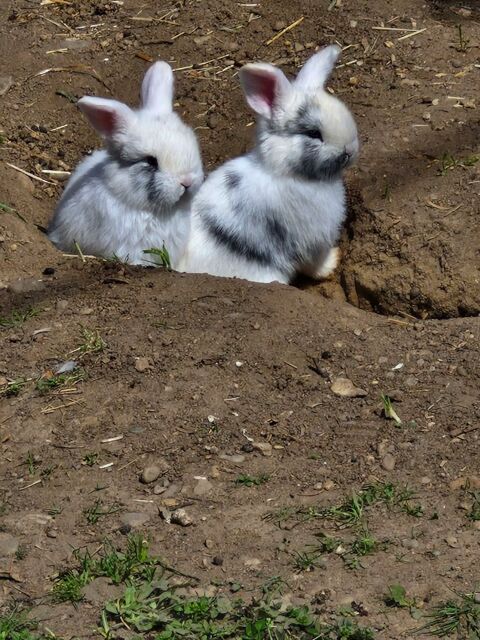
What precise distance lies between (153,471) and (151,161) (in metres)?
2.32

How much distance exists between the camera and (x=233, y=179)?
258 inches

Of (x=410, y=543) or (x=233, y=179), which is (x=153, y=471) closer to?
(x=410, y=543)

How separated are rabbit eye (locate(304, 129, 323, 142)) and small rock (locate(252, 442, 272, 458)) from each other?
2454 mm

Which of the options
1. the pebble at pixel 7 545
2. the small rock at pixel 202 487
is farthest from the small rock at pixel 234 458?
the pebble at pixel 7 545

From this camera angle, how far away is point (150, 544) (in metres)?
4.10

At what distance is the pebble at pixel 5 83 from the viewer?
768cm

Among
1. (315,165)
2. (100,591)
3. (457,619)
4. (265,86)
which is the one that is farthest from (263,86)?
(457,619)

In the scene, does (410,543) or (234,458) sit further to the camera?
(234,458)

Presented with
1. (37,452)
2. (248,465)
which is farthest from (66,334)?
(248,465)

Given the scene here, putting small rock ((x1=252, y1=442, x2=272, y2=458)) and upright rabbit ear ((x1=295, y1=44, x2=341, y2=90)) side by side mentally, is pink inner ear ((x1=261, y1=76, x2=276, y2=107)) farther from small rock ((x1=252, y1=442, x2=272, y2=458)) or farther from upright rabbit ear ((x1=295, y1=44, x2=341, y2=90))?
small rock ((x1=252, y1=442, x2=272, y2=458))

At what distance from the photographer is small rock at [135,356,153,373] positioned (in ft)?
16.4

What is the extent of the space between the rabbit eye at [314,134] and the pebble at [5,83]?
2619mm

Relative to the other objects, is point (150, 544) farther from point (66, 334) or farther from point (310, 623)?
point (66, 334)

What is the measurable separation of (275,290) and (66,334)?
1.18 m
